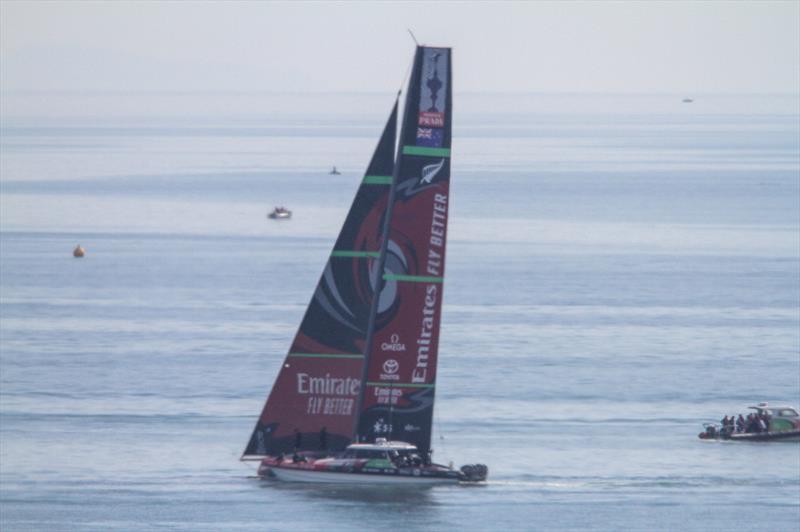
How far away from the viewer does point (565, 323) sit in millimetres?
101500

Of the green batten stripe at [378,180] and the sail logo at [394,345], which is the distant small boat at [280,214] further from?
the green batten stripe at [378,180]

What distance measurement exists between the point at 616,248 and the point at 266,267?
1296 inches

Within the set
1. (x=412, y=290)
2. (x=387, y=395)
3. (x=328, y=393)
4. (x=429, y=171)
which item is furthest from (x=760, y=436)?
(x=429, y=171)

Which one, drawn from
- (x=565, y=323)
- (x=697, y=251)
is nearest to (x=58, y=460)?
(x=565, y=323)

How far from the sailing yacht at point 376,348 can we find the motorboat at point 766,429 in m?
13.9

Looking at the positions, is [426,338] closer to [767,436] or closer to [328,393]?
[328,393]

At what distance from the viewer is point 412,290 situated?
57219mm

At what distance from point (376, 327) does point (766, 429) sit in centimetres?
1948

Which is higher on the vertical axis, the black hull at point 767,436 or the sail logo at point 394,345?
the sail logo at point 394,345

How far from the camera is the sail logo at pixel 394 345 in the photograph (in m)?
57.5

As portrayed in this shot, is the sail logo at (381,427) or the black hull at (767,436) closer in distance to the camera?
the sail logo at (381,427)

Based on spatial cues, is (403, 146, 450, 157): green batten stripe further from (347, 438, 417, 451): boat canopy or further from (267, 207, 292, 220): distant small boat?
(267, 207, 292, 220): distant small boat

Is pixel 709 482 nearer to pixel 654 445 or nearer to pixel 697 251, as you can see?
pixel 654 445

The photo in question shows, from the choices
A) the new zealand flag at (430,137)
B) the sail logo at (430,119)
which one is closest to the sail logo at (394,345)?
the new zealand flag at (430,137)
